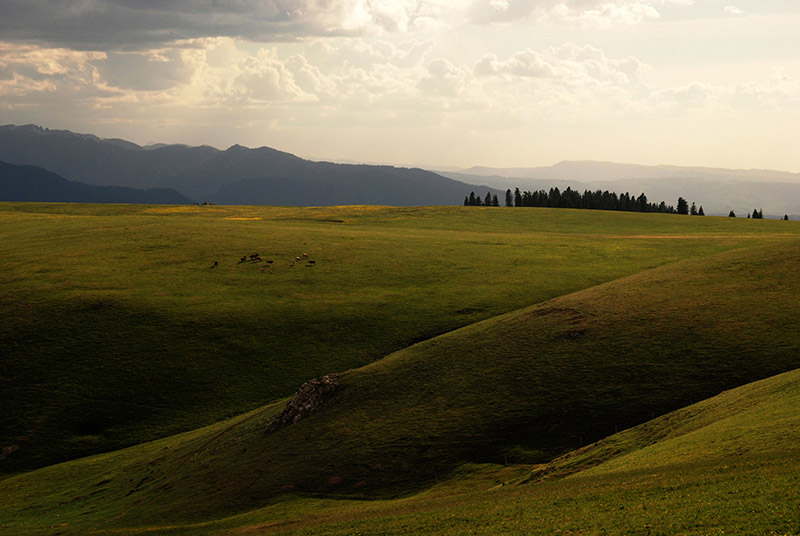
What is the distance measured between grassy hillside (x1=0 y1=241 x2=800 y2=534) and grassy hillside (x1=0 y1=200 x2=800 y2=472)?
9101 mm

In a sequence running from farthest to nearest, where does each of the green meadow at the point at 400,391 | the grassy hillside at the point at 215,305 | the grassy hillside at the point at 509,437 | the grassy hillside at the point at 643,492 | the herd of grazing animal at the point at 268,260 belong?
the herd of grazing animal at the point at 268,260
the grassy hillside at the point at 215,305
the green meadow at the point at 400,391
the grassy hillside at the point at 509,437
the grassy hillside at the point at 643,492

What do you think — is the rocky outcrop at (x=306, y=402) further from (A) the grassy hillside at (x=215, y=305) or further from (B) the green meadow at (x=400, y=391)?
(A) the grassy hillside at (x=215, y=305)

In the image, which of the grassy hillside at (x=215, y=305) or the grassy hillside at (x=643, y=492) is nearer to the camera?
the grassy hillside at (x=643, y=492)

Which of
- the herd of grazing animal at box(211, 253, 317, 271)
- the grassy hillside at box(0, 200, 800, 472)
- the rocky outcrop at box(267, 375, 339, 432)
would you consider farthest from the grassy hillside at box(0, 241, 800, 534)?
the herd of grazing animal at box(211, 253, 317, 271)

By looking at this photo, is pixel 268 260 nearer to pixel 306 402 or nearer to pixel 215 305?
pixel 215 305

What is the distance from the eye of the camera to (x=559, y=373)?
2026 inches

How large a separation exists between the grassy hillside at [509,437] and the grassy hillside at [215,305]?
9101 mm

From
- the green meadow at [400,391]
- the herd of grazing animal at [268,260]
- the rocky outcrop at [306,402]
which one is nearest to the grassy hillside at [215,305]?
the green meadow at [400,391]

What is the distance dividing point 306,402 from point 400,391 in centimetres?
873

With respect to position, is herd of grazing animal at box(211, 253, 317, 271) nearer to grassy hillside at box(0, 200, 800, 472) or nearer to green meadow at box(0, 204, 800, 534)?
grassy hillside at box(0, 200, 800, 472)

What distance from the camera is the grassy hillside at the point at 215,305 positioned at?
66750 millimetres

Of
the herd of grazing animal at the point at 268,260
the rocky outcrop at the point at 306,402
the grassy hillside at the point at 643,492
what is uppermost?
the herd of grazing animal at the point at 268,260

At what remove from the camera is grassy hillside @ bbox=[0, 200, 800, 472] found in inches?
2628

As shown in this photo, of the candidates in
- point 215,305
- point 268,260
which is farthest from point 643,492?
point 268,260
